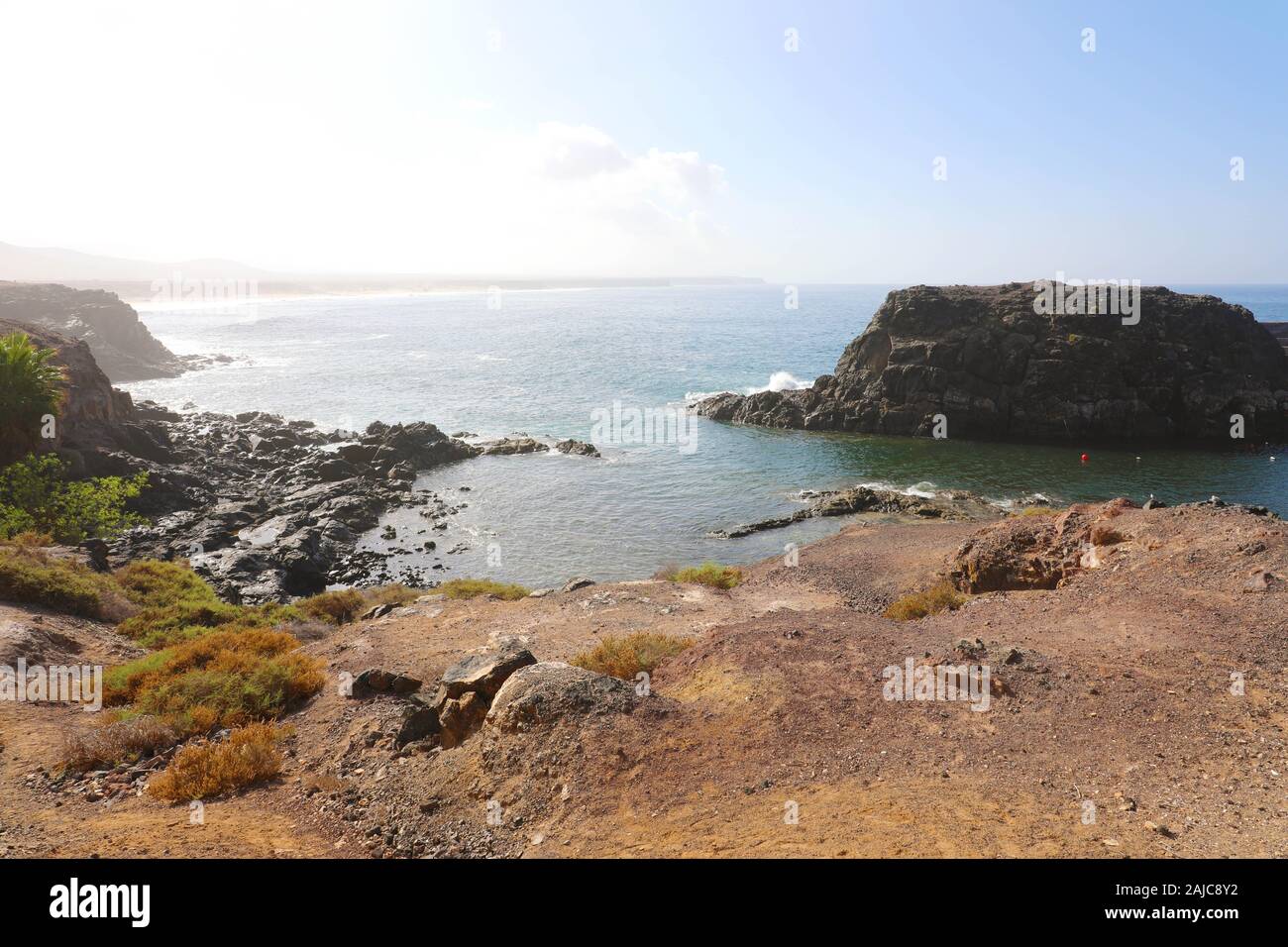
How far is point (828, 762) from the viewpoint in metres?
10.5

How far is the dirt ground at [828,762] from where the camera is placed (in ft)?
28.5

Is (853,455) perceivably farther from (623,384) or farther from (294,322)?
(294,322)

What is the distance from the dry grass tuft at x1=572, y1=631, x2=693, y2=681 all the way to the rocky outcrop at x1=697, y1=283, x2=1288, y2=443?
1812 inches

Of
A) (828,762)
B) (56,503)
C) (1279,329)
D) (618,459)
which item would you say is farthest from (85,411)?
(1279,329)

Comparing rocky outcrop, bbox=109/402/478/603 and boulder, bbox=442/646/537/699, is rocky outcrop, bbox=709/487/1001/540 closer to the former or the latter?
rocky outcrop, bbox=109/402/478/603

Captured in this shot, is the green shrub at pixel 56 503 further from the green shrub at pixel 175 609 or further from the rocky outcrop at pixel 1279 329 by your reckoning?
the rocky outcrop at pixel 1279 329

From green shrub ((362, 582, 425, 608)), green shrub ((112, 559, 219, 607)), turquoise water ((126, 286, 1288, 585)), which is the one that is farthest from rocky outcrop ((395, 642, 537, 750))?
turquoise water ((126, 286, 1288, 585))

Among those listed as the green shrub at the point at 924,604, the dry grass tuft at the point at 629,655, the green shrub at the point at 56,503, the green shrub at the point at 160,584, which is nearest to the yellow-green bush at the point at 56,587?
the green shrub at the point at 160,584

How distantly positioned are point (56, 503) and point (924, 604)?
32443 mm

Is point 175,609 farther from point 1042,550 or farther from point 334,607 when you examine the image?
point 1042,550

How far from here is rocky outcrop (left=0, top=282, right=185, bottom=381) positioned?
259ft
